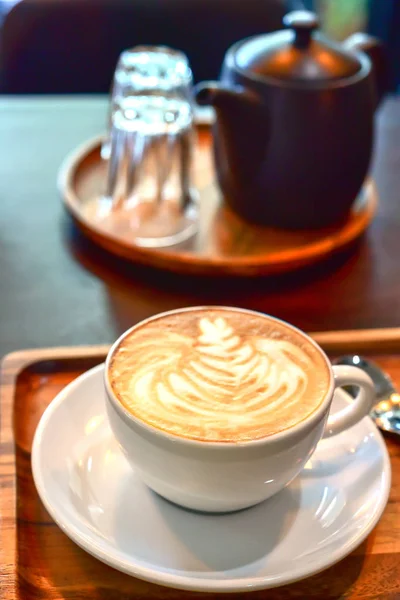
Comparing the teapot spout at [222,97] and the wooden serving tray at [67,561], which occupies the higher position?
the teapot spout at [222,97]

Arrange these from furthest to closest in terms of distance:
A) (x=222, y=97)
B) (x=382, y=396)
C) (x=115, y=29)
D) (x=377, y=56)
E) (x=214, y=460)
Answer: (x=115, y=29)
(x=377, y=56)
(x=222, y=97)
(x=382, y=396)
(x=214, y=460)

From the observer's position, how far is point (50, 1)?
4.47 feet

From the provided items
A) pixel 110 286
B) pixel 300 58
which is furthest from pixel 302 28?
pixel 110 286

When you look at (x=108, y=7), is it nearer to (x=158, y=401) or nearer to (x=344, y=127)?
(x=344, y=127)

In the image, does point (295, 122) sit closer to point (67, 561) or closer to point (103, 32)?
point (67, 561)

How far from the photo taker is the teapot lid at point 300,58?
744 mm

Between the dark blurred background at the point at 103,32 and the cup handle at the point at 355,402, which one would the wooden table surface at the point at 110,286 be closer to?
the cup handle at the point at 355,402

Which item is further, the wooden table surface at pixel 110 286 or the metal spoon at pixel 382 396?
the wooden table surface at pixel 110 286

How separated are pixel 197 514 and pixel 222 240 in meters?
0.40

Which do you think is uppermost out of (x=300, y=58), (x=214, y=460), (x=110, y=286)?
(x=300, y=58)

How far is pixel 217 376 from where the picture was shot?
1.53 ft

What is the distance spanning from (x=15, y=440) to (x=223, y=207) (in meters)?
0.44

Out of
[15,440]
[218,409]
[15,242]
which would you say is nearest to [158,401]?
[218,409]

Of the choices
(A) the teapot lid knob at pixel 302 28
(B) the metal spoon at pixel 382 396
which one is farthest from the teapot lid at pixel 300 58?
(B) the metal spoon at pixel 382 396
